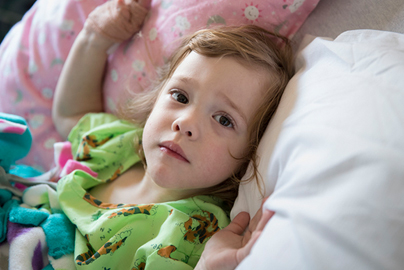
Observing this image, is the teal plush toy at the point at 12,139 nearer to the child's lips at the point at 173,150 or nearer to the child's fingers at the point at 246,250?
the child's lips at the point at 173,150

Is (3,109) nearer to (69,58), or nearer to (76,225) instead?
(69,58)

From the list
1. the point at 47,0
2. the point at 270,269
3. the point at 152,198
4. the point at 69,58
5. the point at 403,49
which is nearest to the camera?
the point at 270,269

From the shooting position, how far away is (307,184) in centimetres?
56

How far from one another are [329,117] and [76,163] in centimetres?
83

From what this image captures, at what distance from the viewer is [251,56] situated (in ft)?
2.83

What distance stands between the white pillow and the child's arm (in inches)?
27.8

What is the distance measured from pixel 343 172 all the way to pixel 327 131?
0.27 ft

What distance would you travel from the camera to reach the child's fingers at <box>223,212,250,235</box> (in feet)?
2.45

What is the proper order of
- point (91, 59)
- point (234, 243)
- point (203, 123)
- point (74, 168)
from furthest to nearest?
point (91, 59), point (74, 168), point (203, 123), point (234, 243)

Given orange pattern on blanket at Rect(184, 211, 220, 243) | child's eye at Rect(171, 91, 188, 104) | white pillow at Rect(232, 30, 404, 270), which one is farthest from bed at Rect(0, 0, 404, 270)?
child's eye at Rect(171, 91, 188, 104)

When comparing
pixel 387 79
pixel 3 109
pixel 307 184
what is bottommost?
pixel 3 109

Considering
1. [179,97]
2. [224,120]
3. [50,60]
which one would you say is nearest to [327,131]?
[224,120]

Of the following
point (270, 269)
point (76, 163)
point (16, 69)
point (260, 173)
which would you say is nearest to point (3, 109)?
point (16, 69)

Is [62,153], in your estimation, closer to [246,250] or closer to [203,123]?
[203,123]
